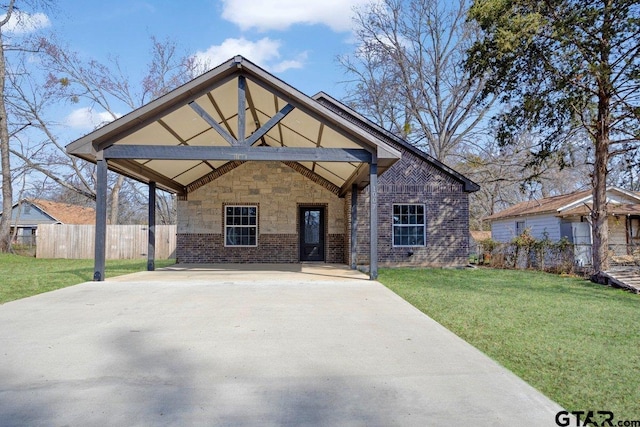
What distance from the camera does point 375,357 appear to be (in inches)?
160

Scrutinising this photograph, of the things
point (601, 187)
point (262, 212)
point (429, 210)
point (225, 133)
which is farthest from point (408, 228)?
point (225, 133)

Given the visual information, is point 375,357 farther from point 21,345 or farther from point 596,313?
point 596,313

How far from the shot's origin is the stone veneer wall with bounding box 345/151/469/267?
14.6m

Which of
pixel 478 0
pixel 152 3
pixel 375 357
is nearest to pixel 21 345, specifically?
pixel 375 357

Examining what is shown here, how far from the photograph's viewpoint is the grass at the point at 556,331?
3.38 m

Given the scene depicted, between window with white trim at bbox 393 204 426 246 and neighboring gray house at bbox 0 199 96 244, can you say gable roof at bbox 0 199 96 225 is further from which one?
window with white trim at bbox 393 204 426 246

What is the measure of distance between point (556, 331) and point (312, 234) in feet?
35.9

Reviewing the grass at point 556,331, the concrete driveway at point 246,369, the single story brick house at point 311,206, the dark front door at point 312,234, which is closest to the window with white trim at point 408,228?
the single story brick house at point 311,206

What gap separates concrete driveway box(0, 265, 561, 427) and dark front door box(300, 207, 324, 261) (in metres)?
9.03

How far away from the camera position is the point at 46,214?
37094 millimetres

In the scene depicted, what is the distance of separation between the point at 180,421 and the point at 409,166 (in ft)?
42.7

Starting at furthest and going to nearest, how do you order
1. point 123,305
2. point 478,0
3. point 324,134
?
point 478,0 → point 324,134 → point 123,305

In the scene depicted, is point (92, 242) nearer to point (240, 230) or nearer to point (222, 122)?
→ point (240, 230)

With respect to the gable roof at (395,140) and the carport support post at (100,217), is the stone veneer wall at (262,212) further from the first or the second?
the carport support post at (100,217)
